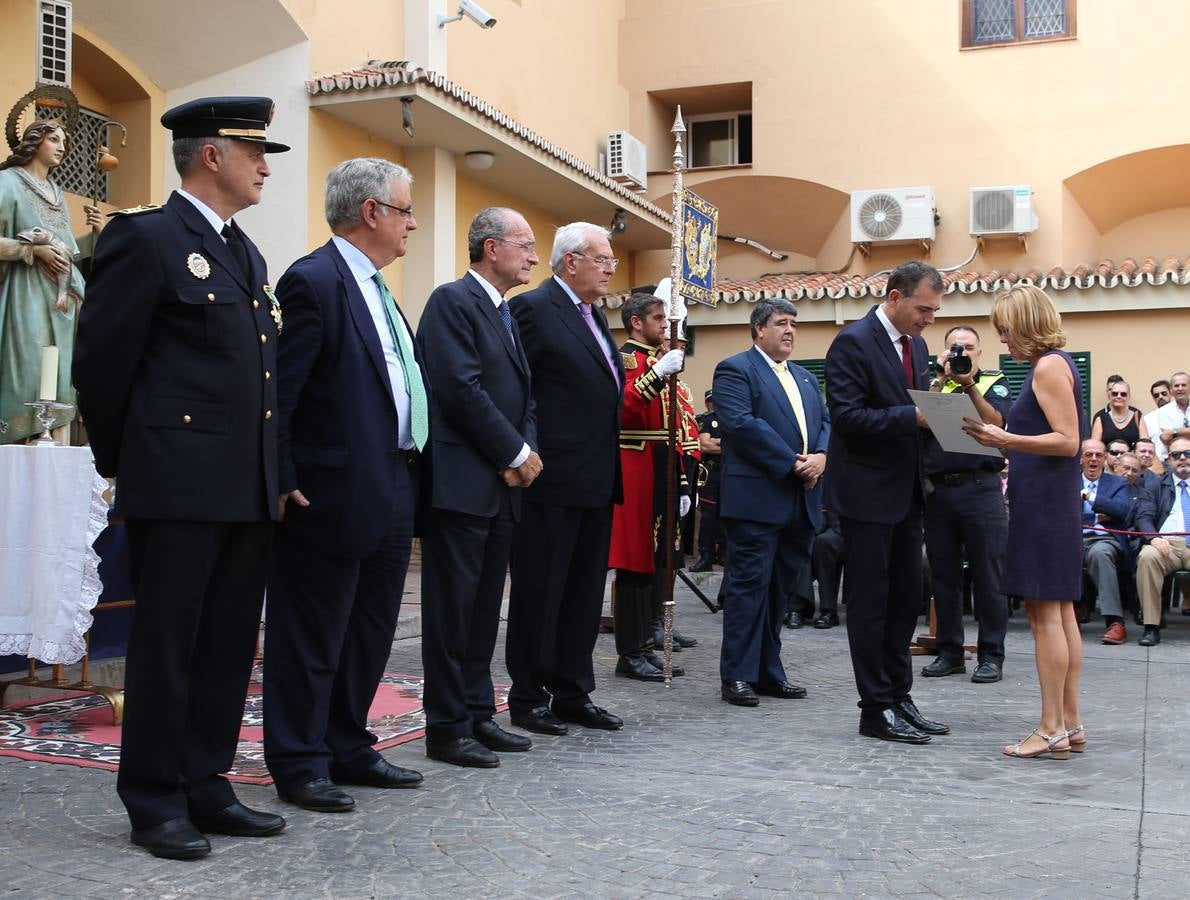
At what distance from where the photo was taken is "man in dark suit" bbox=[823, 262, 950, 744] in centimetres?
530

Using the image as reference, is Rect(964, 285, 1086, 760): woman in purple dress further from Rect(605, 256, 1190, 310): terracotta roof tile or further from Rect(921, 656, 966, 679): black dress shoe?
Rect(605, 256, 1190, 310): terracotta roof tile

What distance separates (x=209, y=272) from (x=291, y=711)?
1371mm

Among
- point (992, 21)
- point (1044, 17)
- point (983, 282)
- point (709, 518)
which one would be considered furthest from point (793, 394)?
point (1044, 17)

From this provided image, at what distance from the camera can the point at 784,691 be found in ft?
21.1

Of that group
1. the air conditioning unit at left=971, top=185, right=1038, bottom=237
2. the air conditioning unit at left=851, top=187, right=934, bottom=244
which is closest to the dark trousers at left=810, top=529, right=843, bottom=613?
the air conditioning unit at left=971, top=185, right=1038, bottom=237

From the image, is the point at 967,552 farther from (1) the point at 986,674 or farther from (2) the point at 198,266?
(2) the point at 198,266

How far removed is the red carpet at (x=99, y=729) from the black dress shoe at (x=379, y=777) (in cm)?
25

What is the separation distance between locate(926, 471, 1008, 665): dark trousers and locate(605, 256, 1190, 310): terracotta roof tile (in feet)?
29.6

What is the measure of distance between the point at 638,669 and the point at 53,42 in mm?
5826

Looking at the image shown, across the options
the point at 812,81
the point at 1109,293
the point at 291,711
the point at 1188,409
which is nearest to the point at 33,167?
the point at 291,711

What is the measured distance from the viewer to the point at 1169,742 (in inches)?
213

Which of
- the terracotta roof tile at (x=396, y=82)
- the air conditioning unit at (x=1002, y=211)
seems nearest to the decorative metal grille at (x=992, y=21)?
the air conditioning unit at (x=1002, y=211)

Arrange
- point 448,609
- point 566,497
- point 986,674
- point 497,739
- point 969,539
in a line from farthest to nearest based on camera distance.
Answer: point 969,539 → point 986,674 → point 566,497 → point 497,739 → point 448,609

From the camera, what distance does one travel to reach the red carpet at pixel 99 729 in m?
4.63
